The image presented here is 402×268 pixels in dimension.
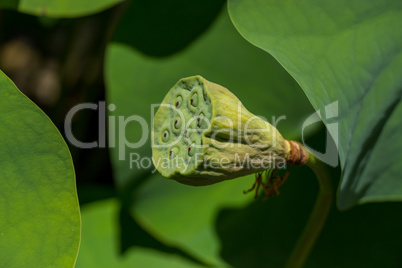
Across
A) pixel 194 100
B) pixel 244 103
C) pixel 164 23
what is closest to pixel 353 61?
pixel 194 100

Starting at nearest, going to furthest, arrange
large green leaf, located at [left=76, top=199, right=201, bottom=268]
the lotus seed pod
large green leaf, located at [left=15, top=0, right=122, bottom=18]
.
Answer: the lotus seed pod < large green leaf, located at [left=15, top=0, right=122, bottom=18] < large green leaf, located at [left=76, top=199, right=201, bottom=268]

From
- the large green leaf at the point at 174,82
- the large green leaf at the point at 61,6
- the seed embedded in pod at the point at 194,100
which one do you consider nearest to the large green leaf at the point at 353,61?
the seed embedded in pod at the point at 194,100

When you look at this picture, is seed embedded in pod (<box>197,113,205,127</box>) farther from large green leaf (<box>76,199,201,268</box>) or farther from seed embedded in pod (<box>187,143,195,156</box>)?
large green leaf (<box>76,199,201,268</box>)

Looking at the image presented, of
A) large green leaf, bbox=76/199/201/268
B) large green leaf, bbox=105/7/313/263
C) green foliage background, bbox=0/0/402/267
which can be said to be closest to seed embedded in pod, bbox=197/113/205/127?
green foliage background, bbox=0/0/402/267

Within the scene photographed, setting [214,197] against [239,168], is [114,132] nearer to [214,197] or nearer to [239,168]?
[214,197]

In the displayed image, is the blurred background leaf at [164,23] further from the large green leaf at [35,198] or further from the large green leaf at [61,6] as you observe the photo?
the large green leaf at [35,198]
